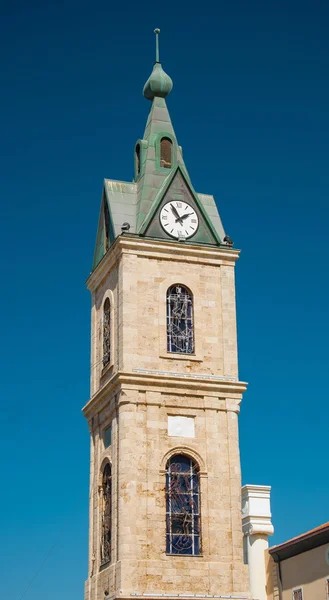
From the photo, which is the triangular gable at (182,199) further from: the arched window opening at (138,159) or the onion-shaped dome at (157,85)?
the onion-shaped dome at (157,85)

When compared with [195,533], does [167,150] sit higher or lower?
higher

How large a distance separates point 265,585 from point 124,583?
7400 millimetres

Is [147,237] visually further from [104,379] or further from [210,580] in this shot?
[210,580]

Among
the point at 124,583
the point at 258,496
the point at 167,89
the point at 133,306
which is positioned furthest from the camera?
the point at 167,89

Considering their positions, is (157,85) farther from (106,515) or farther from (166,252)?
(106,515)

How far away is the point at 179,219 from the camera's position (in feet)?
149

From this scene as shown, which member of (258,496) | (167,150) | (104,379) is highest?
(167,150)

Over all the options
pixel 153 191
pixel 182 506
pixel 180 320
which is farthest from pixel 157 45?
pixel 182 506

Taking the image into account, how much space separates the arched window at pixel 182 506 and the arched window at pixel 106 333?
550cm

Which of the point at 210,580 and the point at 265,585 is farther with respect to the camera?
the point at 265,585

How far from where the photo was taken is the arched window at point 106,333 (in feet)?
148

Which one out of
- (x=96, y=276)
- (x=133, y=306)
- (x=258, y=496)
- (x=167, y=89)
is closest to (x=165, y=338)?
(x=133, y=306)

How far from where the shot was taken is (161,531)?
40438 millimetres

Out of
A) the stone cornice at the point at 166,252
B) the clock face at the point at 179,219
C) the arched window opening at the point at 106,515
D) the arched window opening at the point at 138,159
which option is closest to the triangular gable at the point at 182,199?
the clock face at the point at 179,219
